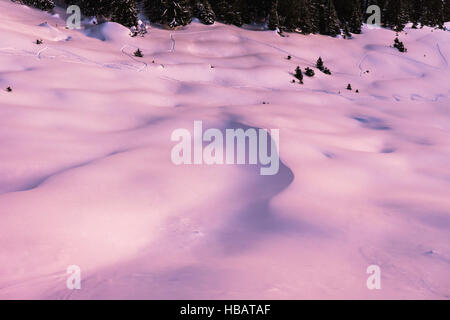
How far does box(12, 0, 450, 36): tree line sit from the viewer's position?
20406mm

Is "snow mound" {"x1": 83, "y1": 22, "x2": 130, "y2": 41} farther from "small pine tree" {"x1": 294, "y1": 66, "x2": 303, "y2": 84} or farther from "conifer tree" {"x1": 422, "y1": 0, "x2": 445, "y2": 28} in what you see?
"conifer tree" {"x1": 422, "y1": 0, "x2": 445, "y2": 28}

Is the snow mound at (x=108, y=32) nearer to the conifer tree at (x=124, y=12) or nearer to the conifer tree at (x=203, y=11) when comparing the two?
the conifer tree at (x=124, y=12)

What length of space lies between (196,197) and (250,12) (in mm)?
24647

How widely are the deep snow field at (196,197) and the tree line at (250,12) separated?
31.9 feet

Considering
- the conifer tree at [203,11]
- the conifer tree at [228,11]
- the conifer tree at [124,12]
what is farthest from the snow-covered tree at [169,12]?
the conifer tree at [228,11]

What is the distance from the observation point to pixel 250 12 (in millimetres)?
26422

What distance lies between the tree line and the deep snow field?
9.74 metres

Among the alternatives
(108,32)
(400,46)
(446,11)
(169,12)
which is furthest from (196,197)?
(446,11)

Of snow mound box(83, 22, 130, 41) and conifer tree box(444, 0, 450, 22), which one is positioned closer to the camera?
snow mound box(83, 22, 130, 41)

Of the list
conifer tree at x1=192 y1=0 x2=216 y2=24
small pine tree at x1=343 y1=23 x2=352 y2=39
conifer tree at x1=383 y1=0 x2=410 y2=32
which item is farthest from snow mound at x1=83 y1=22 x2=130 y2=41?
conifer tree at x1=383 y1=0 x2=410 y2=32

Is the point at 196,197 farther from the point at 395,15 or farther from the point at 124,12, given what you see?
the point at 395,15

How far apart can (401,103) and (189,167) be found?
39.9 feet

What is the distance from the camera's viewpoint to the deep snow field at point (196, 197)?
3287 mm
